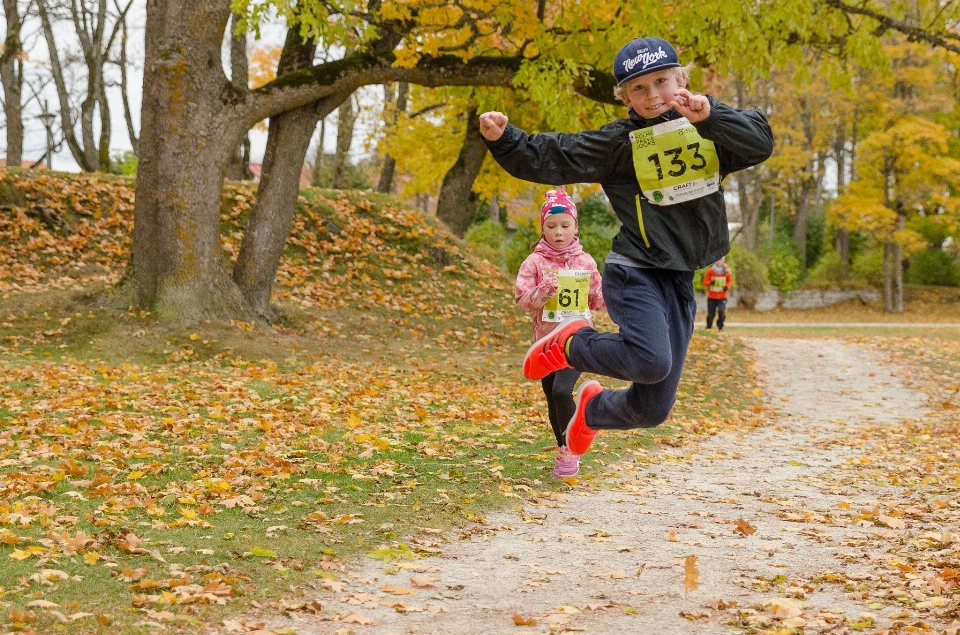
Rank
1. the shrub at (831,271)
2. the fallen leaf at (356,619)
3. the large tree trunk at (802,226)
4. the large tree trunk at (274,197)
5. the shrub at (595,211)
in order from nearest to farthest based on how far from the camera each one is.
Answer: the fallen leaf at (356,619) < the large tree trunk at (274,197) < the shrub at (595,211) < the shrub at (831,271) < the large tree trunk at (802,226)

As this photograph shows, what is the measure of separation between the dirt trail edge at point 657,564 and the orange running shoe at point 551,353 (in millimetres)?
906

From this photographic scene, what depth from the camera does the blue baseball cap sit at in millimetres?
4777

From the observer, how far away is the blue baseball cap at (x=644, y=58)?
478cm

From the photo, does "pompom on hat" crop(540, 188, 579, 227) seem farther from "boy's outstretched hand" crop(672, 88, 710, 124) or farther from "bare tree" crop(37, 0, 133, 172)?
"bare tree" crop(37, 0, 133, 172)

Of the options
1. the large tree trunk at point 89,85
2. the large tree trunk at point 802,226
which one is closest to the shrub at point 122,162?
the large tree trunk at point 89,85

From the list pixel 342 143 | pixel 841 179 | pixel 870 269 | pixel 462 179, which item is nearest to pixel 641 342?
pixel 462 179

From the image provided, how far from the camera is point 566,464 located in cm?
703

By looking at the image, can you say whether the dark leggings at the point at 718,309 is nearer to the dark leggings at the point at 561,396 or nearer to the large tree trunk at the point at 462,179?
the large tree trunk at the point at 462,179

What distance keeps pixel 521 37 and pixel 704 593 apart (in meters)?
10.8

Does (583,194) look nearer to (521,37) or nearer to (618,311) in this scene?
(521,37)

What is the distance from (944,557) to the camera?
16.3ft

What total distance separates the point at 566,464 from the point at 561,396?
1.93ft

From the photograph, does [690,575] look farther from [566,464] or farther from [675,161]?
[566,464]

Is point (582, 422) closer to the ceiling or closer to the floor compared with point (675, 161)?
closer to the floor
